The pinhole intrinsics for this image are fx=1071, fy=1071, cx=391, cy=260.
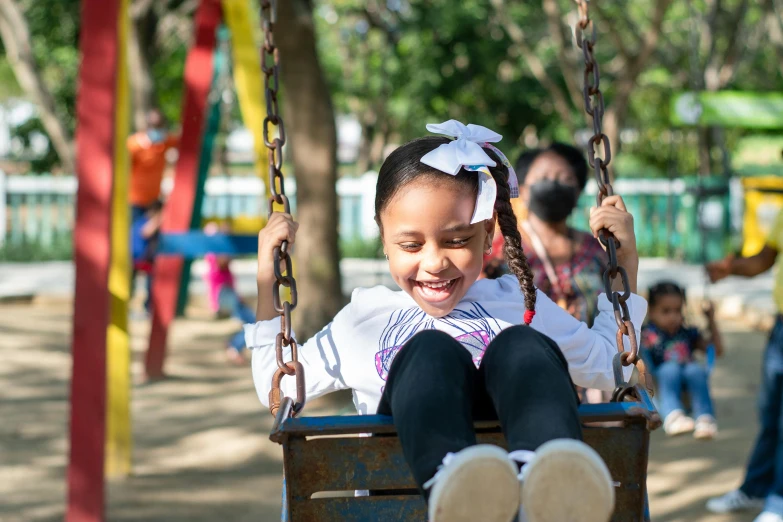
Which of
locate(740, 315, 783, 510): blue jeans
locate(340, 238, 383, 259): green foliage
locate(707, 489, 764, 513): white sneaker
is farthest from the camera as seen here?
locate(340, 238, 383, 259): green foliage

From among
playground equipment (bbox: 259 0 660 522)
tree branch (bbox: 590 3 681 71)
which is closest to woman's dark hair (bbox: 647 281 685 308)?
playground equipment (bbox: 259 0 660 522)

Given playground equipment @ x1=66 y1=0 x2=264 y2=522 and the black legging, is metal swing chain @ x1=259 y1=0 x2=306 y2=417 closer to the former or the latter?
the black legging

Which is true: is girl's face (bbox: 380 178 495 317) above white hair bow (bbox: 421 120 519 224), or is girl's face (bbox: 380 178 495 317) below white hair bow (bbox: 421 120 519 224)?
below

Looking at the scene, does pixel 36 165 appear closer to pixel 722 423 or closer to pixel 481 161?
pixel 722 423

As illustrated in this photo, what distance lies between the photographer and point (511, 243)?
2289 mm

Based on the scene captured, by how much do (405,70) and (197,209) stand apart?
7.27 meters

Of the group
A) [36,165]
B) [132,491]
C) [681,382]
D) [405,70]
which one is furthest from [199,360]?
[36,165]

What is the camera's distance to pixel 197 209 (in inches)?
281

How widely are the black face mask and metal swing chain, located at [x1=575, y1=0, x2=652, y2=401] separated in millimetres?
867

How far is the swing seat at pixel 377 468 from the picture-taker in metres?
1.89

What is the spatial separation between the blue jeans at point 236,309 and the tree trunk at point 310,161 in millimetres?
1015

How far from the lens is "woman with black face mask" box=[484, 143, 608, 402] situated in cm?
326

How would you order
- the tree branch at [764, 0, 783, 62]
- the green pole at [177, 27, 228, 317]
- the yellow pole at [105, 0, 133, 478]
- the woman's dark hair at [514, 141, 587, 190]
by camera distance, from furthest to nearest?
the tree branch at [764, 0, 783, 62] < the green pole at [177, 27, 228, 317] < the yellow pole at [105, 0, 133, 478] < the woman's dark hair at [514, 141, 587, 190]

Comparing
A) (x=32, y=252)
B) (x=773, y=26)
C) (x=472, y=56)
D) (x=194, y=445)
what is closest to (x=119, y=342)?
(x=194, y=445)
